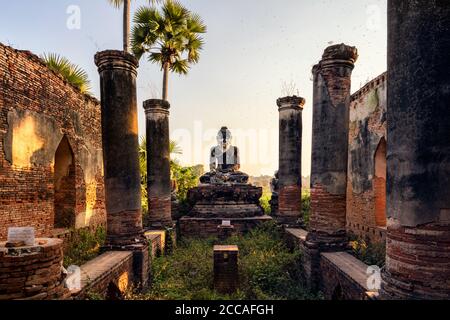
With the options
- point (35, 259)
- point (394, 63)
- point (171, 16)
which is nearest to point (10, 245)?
point (35, 259)

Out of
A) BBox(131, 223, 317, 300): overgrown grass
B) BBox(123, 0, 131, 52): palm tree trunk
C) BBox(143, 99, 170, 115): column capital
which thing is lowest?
BBox(131, 223, 317, 300): overgrown grass

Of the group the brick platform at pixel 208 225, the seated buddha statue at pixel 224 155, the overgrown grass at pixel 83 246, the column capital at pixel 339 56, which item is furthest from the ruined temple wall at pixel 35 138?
the seated buddha statue at pixel 224 155

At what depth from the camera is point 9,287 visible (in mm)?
3049

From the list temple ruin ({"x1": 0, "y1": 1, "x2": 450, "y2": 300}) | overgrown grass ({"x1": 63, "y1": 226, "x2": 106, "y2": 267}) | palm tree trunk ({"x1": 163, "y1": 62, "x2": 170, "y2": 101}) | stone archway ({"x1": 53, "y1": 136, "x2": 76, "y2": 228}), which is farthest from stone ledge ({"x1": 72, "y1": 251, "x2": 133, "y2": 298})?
palm tree trunk ({"x1": 163, "y1": 62, "x2": 170, "y2": 101})

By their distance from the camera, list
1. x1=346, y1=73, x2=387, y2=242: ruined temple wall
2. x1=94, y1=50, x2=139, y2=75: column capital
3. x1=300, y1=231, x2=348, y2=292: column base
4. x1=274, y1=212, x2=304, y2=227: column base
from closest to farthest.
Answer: x1=300, y1=231, x2=348, y2=292: column base, x1=94, y1=50, x2=139, y2=75: column capital, x1=346, y1=73, x2=387, y2=242: ruined temple wall, x1=274, y1=212, x2=304, y2=227: column base

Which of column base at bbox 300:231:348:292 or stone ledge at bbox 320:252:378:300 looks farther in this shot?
column base at bbox 300:231:348:292

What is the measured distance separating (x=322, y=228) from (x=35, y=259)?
555cm

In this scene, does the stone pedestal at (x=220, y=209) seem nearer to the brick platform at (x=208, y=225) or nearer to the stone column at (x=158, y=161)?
the brick platform at (x=208, y=225)

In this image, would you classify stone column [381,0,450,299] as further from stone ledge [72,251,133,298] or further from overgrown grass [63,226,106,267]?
overgrown grass [63,226,106,267]

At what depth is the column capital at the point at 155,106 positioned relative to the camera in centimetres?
A: 1069

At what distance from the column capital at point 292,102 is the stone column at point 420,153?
714 cm

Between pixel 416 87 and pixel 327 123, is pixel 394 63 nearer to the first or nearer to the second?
pixel 416 87

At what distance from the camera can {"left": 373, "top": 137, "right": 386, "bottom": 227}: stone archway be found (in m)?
8.88

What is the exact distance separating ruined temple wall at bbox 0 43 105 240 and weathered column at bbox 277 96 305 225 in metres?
6.83
